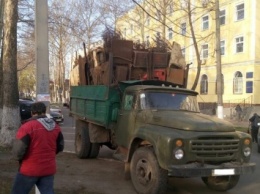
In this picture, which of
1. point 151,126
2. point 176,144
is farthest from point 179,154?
point 151,126

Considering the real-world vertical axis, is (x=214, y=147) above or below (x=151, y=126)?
below

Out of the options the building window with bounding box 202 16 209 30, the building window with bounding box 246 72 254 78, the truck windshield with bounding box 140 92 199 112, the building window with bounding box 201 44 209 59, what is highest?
the building window with bounding box 202 16 209 30

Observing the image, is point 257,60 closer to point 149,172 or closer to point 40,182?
point 149,172

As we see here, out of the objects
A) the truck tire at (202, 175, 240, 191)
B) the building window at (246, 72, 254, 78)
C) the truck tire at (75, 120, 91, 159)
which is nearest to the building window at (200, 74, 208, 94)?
the building window at (246, 72, 254, 78)

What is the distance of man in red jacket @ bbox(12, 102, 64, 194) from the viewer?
4793mm

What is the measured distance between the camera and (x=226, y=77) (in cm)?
3906

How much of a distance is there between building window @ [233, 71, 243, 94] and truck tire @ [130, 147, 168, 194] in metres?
31.0

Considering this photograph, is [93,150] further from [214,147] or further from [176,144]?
[214,147]

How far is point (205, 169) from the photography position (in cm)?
684

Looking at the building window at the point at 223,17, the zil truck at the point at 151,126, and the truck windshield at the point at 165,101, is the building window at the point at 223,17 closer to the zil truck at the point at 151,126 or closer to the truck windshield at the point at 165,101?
the zil truck at the point at 151,126

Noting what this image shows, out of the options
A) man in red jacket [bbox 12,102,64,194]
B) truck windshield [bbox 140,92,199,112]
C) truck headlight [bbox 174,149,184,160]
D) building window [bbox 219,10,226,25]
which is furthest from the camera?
building window [bbox 219,10,226,25]

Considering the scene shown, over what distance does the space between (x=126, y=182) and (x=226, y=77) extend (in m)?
32.2

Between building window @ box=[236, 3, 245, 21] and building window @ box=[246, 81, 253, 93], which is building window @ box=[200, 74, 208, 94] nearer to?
building window @ box=[246, 81, 253, 93]

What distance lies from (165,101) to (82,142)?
385 cm
